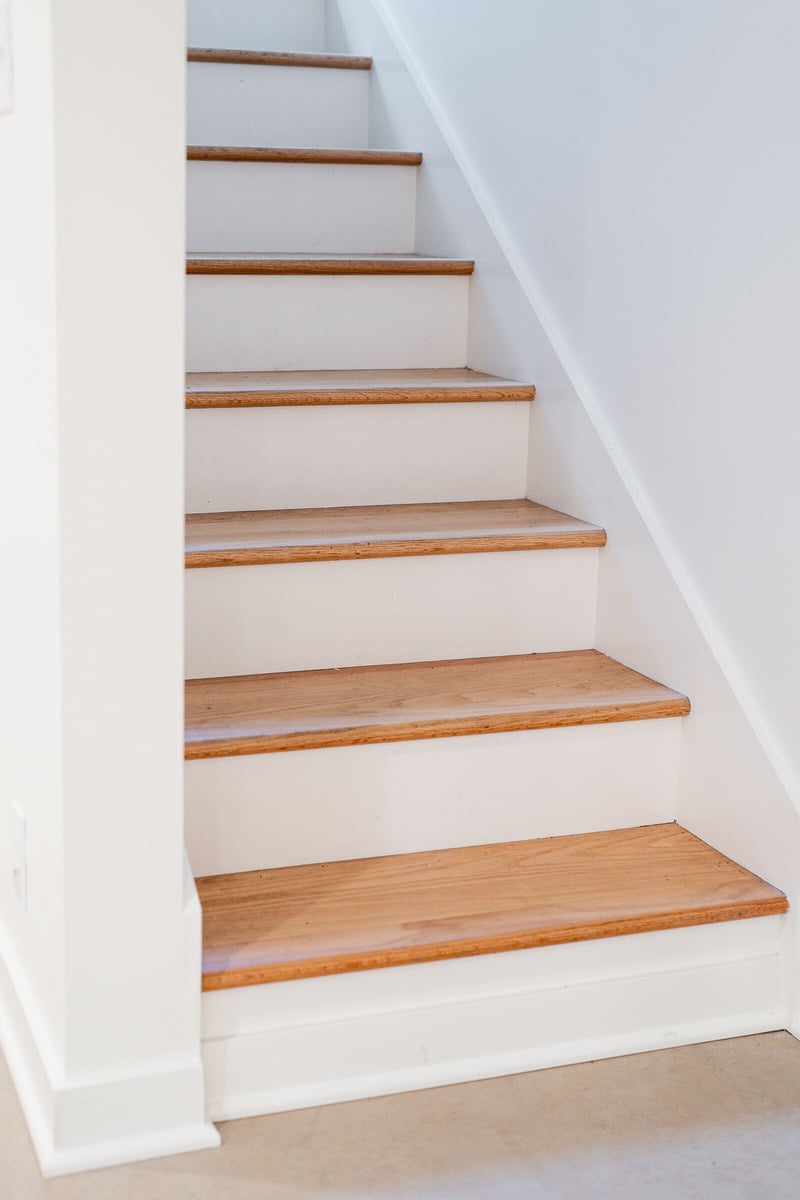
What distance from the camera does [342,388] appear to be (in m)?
2.27

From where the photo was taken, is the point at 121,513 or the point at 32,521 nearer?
the point at 121,513

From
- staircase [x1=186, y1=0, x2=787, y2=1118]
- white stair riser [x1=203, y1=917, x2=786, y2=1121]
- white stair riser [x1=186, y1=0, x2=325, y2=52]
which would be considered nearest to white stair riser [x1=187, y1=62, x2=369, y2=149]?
staircase [x1=186, y1=0, x2=787, y2=1118]

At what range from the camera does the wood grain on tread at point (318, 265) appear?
244 centimetres

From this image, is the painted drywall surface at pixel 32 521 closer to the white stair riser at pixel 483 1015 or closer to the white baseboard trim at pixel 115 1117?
the white baseboard trim at pixel 115 1117

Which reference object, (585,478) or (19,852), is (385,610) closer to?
(585,478)

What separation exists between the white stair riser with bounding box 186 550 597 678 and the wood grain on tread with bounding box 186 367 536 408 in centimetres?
33

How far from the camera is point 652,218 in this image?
2.06 m

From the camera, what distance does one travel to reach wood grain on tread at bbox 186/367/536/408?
219 centimetres

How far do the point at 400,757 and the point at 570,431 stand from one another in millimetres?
731

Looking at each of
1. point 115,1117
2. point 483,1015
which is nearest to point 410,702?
point 483,1015

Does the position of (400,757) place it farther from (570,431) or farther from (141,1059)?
(570,431)

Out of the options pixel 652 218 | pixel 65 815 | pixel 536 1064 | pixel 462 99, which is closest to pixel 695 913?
pixel 536 1064

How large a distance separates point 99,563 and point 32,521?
16cm

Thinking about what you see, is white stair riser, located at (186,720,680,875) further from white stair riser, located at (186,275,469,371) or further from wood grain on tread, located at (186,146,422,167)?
wood grain on tread, located at (186,146,422,167)
